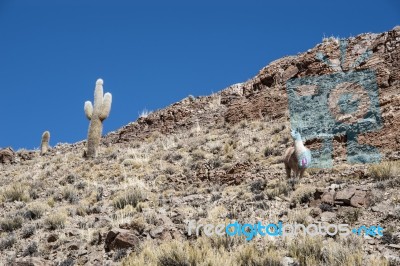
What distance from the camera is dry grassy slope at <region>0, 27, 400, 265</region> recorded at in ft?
22.1

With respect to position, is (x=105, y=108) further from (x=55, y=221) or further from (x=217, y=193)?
(x=55, y=221)

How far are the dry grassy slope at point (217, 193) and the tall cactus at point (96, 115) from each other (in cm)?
102

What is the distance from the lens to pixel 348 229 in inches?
273

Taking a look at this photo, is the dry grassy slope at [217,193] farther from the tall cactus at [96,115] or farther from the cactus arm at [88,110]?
the cactus arm at [88,110]

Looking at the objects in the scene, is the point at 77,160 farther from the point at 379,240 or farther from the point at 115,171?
the point at 379,240

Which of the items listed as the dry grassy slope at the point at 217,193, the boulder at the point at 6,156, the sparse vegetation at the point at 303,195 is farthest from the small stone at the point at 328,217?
the boulder at the point at 6,156

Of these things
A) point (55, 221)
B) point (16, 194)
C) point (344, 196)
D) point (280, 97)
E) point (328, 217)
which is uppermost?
point (280, 97)

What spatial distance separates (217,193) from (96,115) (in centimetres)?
1364

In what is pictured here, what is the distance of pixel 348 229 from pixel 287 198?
2379mm

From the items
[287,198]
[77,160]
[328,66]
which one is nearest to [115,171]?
[77,160]

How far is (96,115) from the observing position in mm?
23469

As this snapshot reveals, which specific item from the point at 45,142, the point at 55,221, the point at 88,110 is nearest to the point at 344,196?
the point at 55,221

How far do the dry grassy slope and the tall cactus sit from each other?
1022mm

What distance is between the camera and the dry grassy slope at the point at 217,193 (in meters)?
6.73
